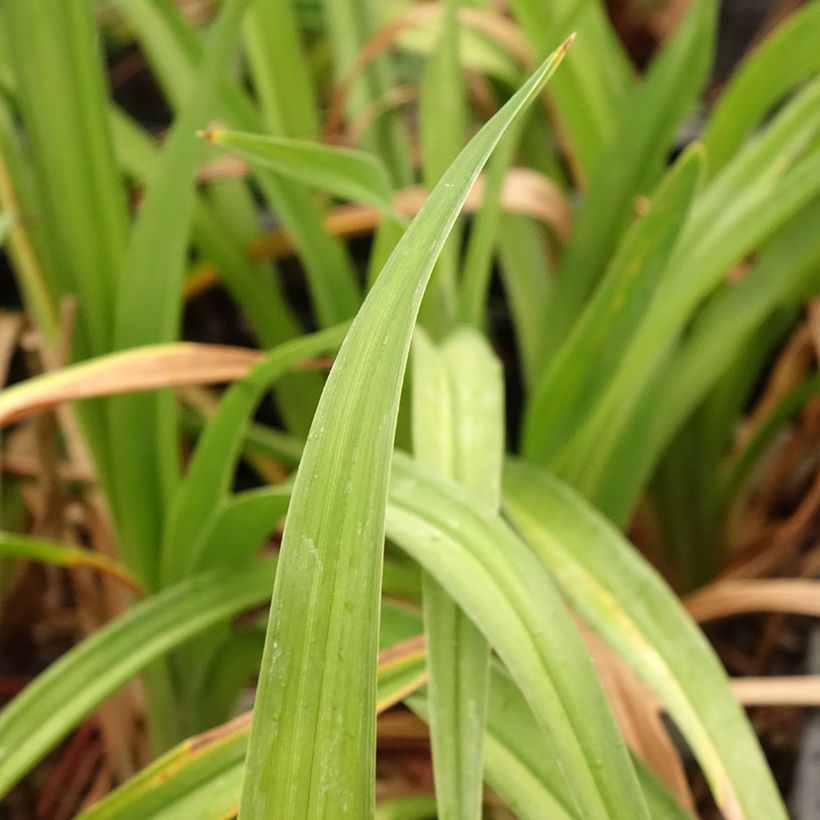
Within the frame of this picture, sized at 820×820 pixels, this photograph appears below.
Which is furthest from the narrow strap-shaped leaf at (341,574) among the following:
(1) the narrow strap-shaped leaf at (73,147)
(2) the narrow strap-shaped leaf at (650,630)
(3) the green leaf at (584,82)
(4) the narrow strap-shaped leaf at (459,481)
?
(3) the green leaf at (584,82)

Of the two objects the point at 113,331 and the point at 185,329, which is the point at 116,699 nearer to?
the point at 113,331

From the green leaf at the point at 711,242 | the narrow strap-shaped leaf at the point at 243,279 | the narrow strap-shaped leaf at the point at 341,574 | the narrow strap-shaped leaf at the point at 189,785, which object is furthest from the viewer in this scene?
the narrow strap-shaped leaf at the point at 243,279

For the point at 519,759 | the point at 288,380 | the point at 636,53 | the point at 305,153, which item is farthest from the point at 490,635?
the point at 636,53

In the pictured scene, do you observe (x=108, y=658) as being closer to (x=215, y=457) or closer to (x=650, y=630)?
(x=215, y=457)

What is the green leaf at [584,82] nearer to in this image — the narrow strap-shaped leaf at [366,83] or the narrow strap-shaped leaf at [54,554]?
the narrow strap-shaped leaf at [366,83]

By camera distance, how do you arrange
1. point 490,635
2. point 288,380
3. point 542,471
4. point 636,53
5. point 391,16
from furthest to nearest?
point 636,53 → point 391,16 → point 288,380 → point 542,471 → point 490,635
